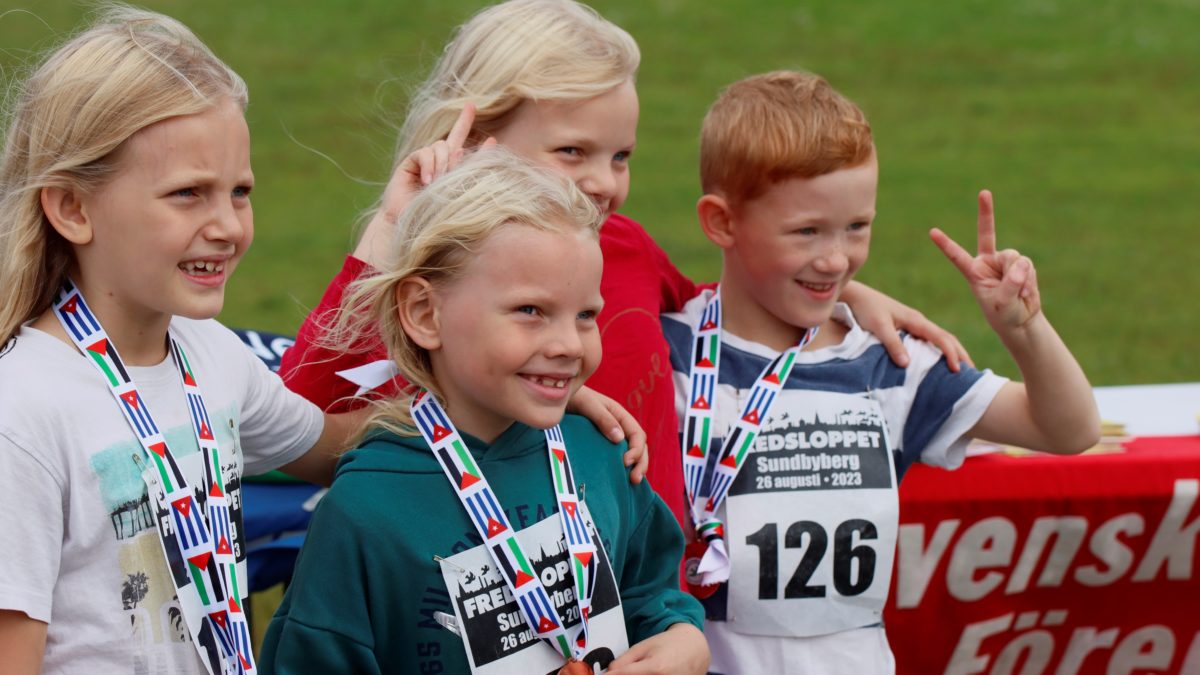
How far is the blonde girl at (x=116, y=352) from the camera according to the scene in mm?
2434

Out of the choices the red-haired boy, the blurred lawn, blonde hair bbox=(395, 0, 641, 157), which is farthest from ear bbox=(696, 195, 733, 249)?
the blurred lawn

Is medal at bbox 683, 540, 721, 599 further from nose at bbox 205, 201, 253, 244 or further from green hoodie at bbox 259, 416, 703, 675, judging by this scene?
Answer: nose at bbox 205, 201, 253, 244

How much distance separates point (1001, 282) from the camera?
128 inches

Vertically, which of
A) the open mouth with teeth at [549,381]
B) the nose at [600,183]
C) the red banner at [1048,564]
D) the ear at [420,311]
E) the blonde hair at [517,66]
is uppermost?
the blonde hair at [517,66]

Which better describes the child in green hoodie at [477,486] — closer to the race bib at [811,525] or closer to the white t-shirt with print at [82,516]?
the white t-shirt with print at [82,516]

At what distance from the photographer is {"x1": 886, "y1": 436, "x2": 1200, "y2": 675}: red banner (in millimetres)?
3916

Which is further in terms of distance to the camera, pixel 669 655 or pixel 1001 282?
pixel 1001 282

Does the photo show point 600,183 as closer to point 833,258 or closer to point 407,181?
point 407,181

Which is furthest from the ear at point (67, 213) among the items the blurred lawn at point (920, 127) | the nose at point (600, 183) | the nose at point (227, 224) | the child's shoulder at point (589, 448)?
the blurred lawn at point (920, 127)

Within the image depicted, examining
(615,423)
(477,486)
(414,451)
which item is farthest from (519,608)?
(615,423)

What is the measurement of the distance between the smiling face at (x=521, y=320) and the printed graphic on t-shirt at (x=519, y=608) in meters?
0.23

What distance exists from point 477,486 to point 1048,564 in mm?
1991

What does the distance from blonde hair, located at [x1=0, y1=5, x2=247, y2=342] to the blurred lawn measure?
4.60 metres

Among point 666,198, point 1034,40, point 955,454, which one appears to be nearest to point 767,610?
point 955,454
